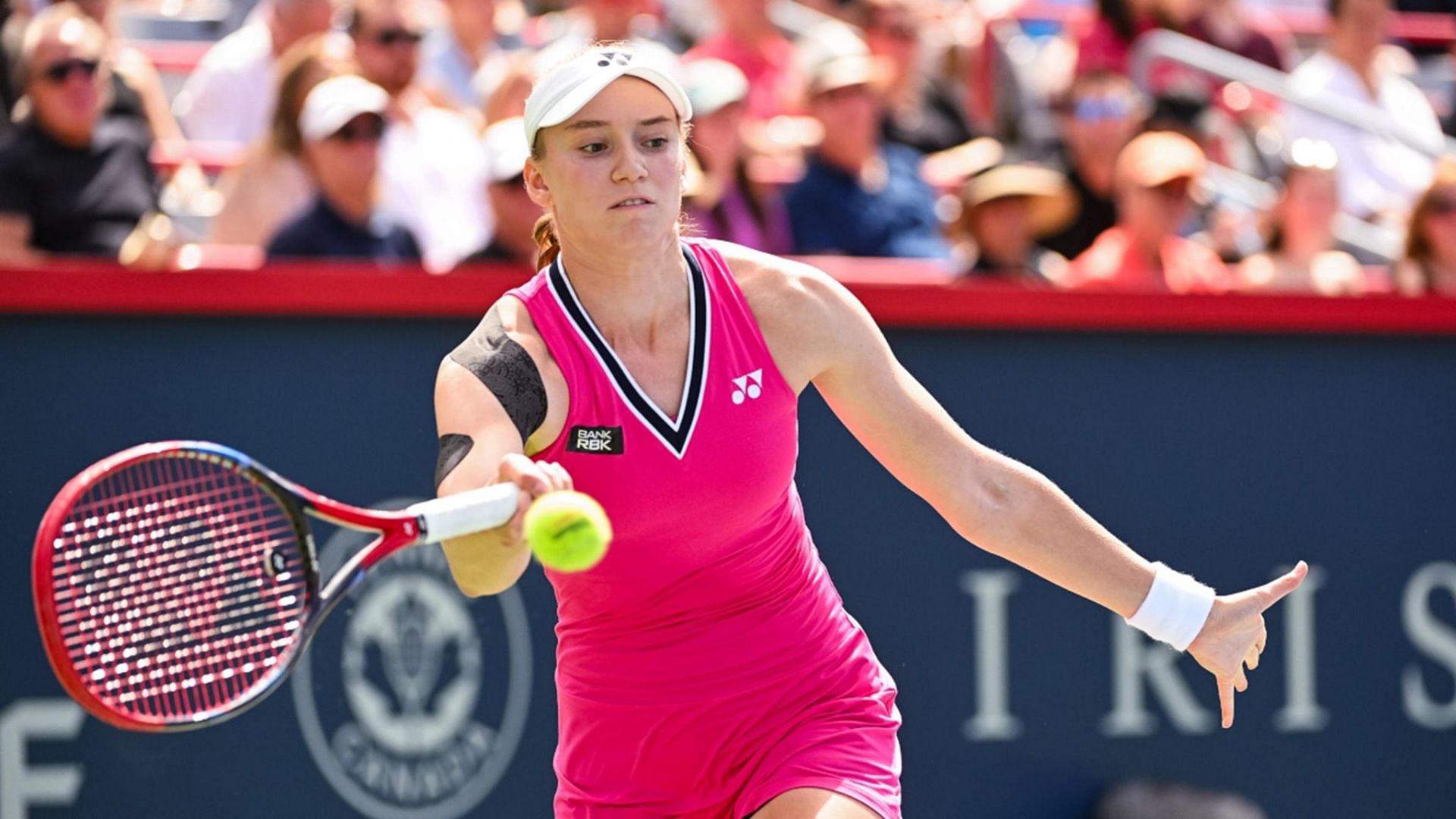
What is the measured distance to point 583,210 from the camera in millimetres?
3502

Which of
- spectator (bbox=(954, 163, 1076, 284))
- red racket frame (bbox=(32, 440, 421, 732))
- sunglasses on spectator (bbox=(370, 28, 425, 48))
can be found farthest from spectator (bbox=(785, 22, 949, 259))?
red racket frame (bbox=(32, 440, 421, 732))

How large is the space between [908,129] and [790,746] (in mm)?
4721

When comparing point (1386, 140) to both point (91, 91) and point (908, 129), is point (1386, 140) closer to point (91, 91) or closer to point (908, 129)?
point (908, 129)

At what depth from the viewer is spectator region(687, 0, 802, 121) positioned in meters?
7.85

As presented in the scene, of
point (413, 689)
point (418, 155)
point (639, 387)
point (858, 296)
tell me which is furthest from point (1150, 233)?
point (639, 387)

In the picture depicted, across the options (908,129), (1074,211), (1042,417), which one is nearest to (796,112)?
(908,129)

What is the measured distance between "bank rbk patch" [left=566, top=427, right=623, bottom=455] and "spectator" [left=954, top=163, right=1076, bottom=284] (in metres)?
3.59

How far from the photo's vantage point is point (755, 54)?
7906mm

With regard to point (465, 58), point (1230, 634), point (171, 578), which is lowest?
point (1230, 634)

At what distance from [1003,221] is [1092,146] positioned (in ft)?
3.17

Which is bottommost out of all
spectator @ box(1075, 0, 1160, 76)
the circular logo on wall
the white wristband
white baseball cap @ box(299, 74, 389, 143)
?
the circular logo on wall

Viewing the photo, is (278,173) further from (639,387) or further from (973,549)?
(639,387)

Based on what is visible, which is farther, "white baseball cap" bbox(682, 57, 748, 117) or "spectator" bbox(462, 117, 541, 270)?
"white baseball cap" bbox(682, 57, 748, 117)

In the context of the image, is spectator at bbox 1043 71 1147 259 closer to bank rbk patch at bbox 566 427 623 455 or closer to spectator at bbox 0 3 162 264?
spectator at bbox 0 3 162 264
